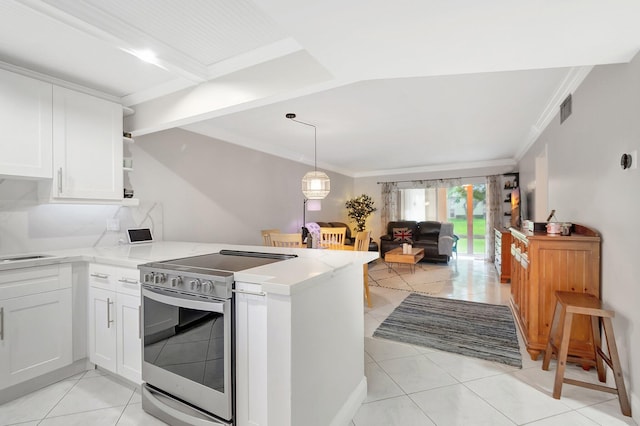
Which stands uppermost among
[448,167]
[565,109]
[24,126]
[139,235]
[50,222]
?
[448,167]

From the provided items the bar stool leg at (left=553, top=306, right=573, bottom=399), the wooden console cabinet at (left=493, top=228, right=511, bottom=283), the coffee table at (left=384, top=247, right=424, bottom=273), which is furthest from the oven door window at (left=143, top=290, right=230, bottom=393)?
the wooden console cabinet at (left=493, top=228, right=511, bottom=283)

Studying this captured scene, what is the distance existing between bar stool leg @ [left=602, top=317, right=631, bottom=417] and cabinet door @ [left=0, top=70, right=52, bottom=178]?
13.4 ft

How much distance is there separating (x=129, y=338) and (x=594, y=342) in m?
3.28

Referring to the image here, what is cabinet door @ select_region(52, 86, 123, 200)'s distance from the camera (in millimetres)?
2322

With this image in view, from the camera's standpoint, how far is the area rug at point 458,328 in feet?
8.61

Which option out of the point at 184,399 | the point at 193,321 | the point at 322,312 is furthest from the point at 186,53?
the point at 184,399

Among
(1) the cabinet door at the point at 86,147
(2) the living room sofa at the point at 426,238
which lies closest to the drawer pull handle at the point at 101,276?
(1) the cabinet door at the point at 86,147

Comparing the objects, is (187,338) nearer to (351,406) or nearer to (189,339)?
(189,339)

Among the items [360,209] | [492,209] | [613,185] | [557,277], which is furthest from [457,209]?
[613,185]

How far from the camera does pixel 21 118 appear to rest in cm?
213

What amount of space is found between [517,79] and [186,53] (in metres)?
2.87

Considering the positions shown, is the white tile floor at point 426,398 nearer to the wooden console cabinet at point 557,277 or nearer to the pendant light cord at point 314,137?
the wooden console cabinet at point 557,277

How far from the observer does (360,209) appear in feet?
26.8

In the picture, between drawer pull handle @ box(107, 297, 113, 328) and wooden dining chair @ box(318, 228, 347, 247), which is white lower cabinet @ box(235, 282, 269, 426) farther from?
wooden dining chair @ box(318, 228, 347, 247)
